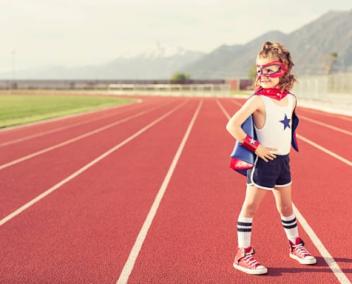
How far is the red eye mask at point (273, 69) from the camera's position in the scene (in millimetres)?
3922

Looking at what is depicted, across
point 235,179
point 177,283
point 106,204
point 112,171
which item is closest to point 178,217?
point 106,204

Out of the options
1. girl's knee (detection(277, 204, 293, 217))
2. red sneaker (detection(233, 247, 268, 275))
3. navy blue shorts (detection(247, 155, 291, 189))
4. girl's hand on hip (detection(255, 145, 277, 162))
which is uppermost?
girl's hand on hip (detection(255, 145, 277, 162))

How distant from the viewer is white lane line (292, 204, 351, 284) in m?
4.04

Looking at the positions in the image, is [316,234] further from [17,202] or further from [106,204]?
[17,202]

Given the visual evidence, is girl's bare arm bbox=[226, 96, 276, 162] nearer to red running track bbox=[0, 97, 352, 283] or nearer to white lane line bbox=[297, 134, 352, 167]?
red running track bbox=[0, 97, 352, 283]

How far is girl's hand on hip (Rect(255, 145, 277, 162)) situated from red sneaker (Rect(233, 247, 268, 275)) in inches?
33.1

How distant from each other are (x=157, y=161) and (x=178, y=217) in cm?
449

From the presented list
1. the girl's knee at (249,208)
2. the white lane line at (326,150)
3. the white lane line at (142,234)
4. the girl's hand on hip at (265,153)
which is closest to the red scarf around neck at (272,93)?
the girl's hand on hip at (265,153)

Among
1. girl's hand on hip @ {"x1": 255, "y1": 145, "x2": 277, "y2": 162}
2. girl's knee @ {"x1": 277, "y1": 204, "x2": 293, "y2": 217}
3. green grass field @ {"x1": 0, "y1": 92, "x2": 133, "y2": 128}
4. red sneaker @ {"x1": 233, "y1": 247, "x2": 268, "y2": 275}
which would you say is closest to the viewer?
girl's hand on hip @ {"x1": 255, "y1": 145, "x2": 277, "y2": 162}

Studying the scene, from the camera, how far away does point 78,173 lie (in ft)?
29.7

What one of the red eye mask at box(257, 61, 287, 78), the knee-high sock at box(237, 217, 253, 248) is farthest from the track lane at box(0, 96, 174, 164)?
the red eye mask at box(257, 61, 287, 78)

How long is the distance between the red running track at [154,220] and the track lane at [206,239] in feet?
0.03

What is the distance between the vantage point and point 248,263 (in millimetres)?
4129

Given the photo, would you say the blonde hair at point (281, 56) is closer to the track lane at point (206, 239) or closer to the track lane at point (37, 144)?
the track lane at point (206, 239)
